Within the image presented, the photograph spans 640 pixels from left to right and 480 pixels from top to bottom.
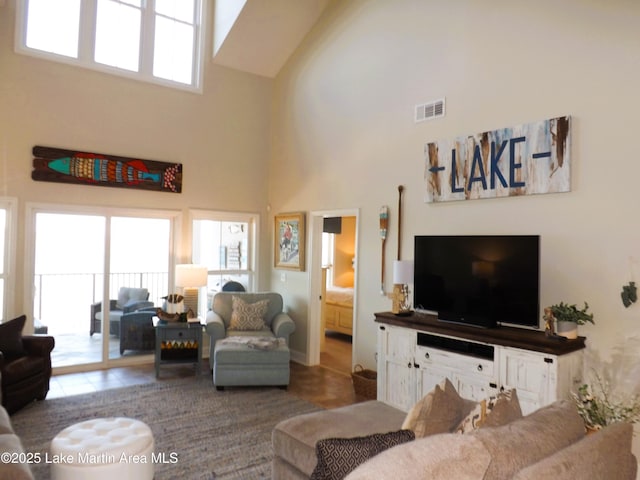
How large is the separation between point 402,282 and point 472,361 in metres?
1.07

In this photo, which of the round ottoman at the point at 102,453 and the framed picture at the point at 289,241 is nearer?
the round ottoman at the point at 102,453

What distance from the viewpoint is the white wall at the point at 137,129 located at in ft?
17.0

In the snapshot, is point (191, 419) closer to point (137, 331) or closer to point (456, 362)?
point (137, 331)

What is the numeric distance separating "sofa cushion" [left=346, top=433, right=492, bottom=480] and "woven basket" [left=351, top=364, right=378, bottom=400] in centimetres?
337

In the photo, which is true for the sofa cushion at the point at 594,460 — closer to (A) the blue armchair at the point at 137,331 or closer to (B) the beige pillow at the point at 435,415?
(B) the beige pillow at the point at 435,415

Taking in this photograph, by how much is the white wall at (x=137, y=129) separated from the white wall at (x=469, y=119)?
0.55 meters

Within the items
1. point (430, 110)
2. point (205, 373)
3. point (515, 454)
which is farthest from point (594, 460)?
point (205, 373)

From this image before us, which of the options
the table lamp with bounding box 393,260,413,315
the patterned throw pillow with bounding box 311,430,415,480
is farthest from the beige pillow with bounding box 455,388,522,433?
the table lamp with bounding box 393,260,413,315

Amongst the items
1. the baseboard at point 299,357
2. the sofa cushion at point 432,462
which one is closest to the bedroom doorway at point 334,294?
the baseboard at point 299,357

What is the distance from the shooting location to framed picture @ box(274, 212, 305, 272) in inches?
250

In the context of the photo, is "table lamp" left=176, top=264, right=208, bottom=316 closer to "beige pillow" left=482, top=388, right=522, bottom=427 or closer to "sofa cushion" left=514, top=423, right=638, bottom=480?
"beige pillow" left=482, top=388, right=522, bottom=427

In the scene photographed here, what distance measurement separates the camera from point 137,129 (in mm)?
5953

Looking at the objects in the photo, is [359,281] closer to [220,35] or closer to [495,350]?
[495,350]

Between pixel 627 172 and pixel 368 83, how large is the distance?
2.98 m
